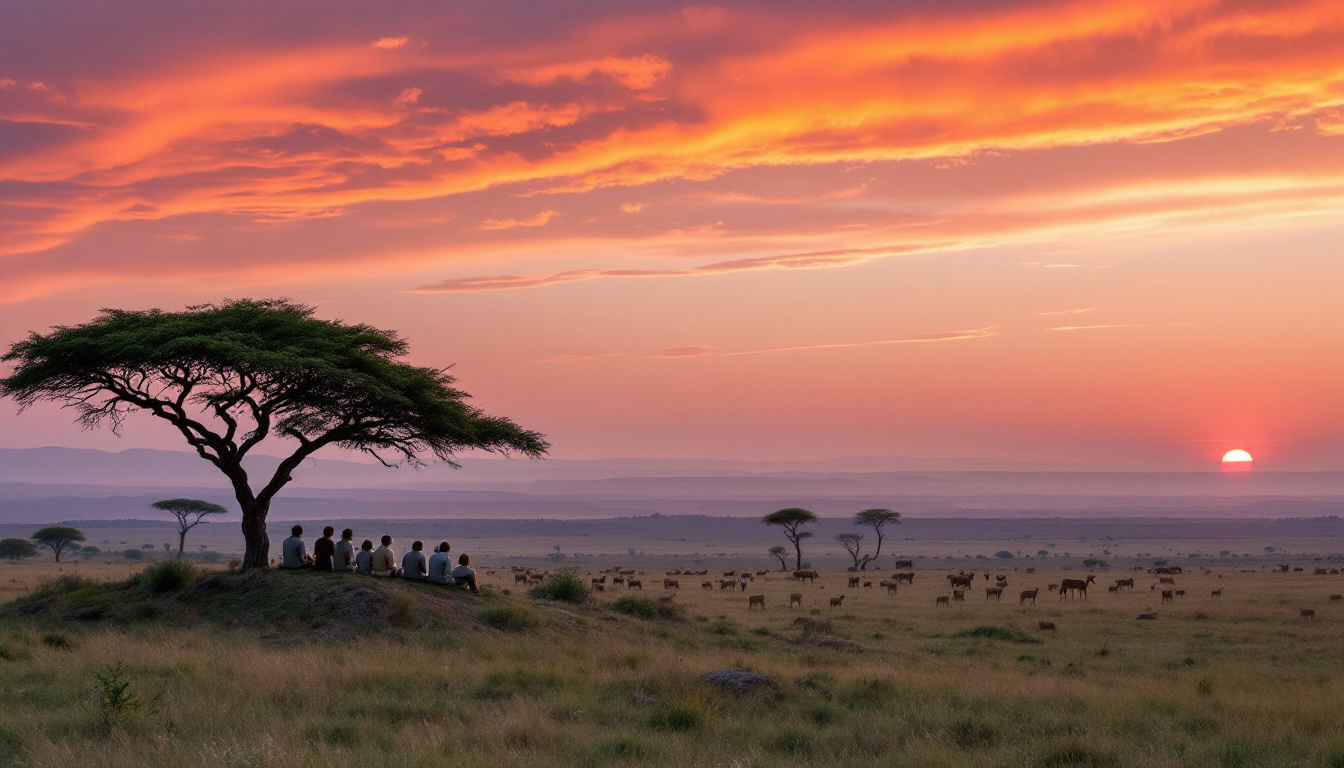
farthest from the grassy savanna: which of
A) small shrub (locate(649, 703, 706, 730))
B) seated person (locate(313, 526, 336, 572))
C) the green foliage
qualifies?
seated person (locate(313, 526, 336, 572))

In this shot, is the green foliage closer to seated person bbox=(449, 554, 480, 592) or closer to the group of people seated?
seated person bbox=(449, 554, 480, 592)

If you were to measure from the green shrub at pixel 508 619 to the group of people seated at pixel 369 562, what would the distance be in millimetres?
2582

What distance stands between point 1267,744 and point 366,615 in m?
17.8

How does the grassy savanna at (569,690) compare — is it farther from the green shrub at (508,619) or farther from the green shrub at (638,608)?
the green shrub at (638,608)

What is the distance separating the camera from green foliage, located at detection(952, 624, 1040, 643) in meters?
35.1

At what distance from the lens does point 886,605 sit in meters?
50.6

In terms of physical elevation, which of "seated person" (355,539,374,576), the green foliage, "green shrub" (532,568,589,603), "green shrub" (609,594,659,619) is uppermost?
"seated person" (355,539,374,576)

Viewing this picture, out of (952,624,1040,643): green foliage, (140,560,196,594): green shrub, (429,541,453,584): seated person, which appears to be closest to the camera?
(140,560,196,594): green shrub

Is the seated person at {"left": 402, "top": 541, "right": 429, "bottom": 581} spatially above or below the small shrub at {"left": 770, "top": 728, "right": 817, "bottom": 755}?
above

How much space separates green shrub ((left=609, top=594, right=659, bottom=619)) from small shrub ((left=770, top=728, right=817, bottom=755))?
1750 cm

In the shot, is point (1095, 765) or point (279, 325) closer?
point (1095, 765)

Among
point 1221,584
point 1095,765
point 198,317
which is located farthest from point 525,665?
point 1221,584

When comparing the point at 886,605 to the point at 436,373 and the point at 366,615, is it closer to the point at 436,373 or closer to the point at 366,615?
the point at 436,373

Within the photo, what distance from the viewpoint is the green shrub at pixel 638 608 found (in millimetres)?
31375
